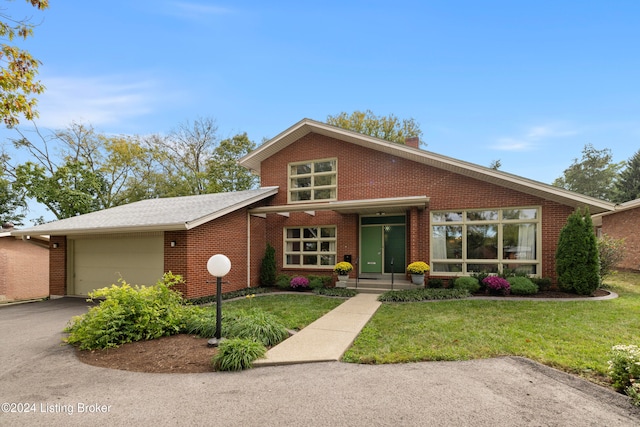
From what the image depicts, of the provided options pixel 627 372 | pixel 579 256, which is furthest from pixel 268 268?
pixel 627 372

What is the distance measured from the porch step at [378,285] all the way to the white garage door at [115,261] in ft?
22.1

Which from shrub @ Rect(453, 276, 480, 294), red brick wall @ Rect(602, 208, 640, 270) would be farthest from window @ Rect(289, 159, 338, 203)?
red brick wall @ Rect(602, 208, 640, 270)

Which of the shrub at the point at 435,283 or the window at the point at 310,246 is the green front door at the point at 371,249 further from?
the shrub at the point at 435,283

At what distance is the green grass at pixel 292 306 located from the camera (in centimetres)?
→ 692

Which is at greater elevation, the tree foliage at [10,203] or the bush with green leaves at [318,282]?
the tree foliage at [10,203]

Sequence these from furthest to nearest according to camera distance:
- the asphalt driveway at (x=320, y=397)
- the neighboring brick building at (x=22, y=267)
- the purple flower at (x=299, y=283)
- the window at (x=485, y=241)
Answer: the neighboring brick building at (x=22, y=267), the purple flower at (x=299, y=283), the window at (x=485, y=241), the asphalt driveway at (x=320, y=397)

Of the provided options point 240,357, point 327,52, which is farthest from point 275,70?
point 240,357

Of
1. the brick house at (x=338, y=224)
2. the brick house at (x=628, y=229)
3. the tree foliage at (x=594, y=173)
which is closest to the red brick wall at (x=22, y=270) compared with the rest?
the brick house at (x=338, y=224)

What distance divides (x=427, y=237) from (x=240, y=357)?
27.6 ft

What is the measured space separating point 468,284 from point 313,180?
23.1ft

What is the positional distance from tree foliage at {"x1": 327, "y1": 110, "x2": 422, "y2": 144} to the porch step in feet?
58.9

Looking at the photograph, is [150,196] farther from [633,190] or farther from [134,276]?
[633,190]

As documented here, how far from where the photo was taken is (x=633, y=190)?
26328 millimetres

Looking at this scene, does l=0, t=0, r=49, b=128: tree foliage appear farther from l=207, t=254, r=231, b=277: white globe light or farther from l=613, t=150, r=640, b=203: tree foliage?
l=613, t=150, r=640, b=203: tree foliage
